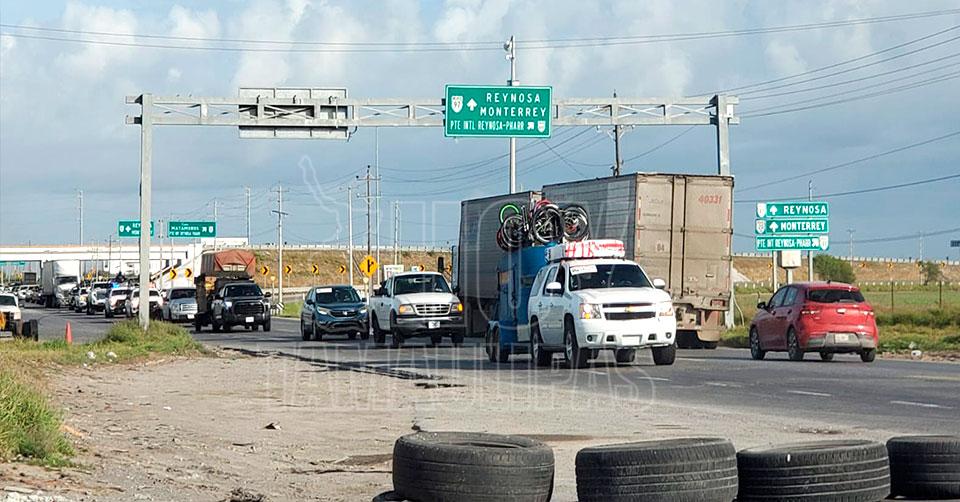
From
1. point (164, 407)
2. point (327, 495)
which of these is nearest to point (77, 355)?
point (164, 407)

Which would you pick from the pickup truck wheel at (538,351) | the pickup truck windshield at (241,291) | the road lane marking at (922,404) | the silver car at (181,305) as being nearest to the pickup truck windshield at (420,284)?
the pickup truck wheel at (538,351)

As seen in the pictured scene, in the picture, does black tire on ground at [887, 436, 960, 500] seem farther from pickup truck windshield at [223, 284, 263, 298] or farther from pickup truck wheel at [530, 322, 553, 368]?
pickup truck windshield at [223, 284, 263, 298]

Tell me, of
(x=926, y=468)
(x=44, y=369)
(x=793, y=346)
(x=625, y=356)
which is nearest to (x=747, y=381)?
(x=625, y=356)

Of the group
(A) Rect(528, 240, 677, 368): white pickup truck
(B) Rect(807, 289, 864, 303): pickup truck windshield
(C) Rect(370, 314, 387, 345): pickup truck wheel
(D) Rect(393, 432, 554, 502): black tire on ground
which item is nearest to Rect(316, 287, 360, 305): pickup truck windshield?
(C) Rect(370, 314, 387, 345): pickup truck wheel

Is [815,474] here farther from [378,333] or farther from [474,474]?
[378,333]

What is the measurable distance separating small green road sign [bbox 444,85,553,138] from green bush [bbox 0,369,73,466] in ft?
90.2

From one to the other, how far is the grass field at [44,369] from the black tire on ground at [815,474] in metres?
5.66

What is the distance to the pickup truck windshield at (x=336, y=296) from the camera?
44281 mm

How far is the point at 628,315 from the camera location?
25016mm

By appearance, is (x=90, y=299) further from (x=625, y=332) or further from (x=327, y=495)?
(x=327, y=495)

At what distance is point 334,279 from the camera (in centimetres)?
16550

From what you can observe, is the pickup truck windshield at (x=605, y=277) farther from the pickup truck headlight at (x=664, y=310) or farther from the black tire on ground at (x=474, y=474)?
the black tire on ground at (x=474, y=474)

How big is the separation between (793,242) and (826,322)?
15.0 meters

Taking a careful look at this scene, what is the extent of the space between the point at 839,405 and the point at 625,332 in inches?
278
